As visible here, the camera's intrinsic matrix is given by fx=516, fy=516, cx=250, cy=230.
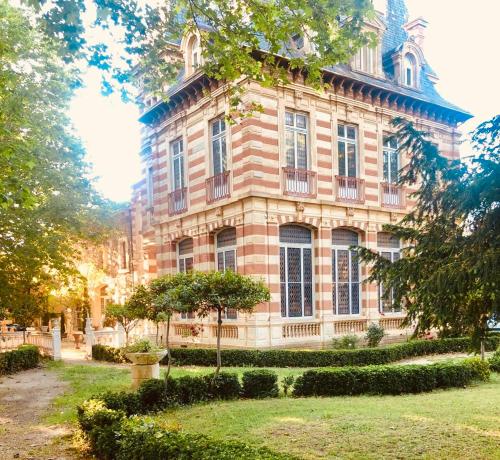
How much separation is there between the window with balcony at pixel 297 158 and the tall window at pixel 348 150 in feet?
5.73

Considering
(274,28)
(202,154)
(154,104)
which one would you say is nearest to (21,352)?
(202,154)

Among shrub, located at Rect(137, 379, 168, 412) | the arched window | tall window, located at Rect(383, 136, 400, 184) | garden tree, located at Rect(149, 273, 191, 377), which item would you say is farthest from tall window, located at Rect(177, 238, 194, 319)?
the arched window

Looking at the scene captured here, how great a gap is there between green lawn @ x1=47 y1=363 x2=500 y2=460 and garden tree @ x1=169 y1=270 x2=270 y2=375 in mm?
2093

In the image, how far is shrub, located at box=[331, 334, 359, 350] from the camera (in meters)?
17.9

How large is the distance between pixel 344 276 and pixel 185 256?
667 centimetres

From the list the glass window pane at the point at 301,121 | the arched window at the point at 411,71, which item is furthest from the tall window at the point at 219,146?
the arched window at the point at 411,71

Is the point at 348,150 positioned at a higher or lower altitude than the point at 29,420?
higher

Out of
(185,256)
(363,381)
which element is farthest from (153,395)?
(185,256)

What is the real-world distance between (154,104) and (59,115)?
5.98 m

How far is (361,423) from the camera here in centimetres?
855

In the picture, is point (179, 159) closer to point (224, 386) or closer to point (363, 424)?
point (224, 386)

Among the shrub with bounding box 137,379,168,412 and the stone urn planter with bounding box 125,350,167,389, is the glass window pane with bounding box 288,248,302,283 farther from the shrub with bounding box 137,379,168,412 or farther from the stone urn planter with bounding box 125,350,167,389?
the shrub with bounding box 137,379,168,412

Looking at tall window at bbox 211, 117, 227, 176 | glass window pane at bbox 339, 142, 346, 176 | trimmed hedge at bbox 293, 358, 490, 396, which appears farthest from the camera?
glass window pane at bbox 339, 142, 346, 176

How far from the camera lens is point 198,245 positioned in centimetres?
2028
